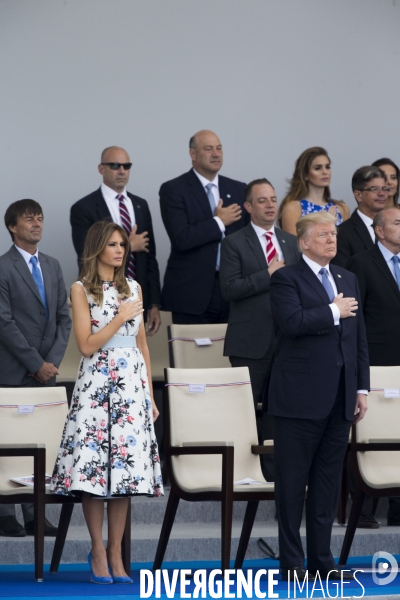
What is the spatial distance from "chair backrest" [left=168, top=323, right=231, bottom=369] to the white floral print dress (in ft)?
5.14

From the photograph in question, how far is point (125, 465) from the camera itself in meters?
4.21

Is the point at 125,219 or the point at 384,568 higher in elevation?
the point at 125,219

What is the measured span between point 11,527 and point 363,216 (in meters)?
2.57

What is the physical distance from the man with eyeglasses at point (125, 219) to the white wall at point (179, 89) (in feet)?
2.92

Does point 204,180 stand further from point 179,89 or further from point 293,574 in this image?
point 293,574

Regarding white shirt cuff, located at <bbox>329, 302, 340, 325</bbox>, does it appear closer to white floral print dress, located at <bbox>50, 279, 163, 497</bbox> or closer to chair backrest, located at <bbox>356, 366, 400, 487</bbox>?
white floral print dress, located at <bbox>50, 279, 163, 497</bbox>

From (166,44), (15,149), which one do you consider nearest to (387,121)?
(166,44)

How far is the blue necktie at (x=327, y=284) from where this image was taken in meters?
4.25

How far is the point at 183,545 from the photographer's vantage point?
4.98m

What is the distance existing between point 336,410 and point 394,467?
961 millimetres

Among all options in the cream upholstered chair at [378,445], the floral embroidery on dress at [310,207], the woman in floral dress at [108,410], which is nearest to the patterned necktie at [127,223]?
the floral embroidery on dress at [310,207]

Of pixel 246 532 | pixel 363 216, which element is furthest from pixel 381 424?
pixel 363 216

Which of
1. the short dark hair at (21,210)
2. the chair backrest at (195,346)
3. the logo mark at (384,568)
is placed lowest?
the logo mark at (384,568)

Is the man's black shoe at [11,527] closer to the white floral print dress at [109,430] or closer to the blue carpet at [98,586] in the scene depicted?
the blue carpet at [98,586]
